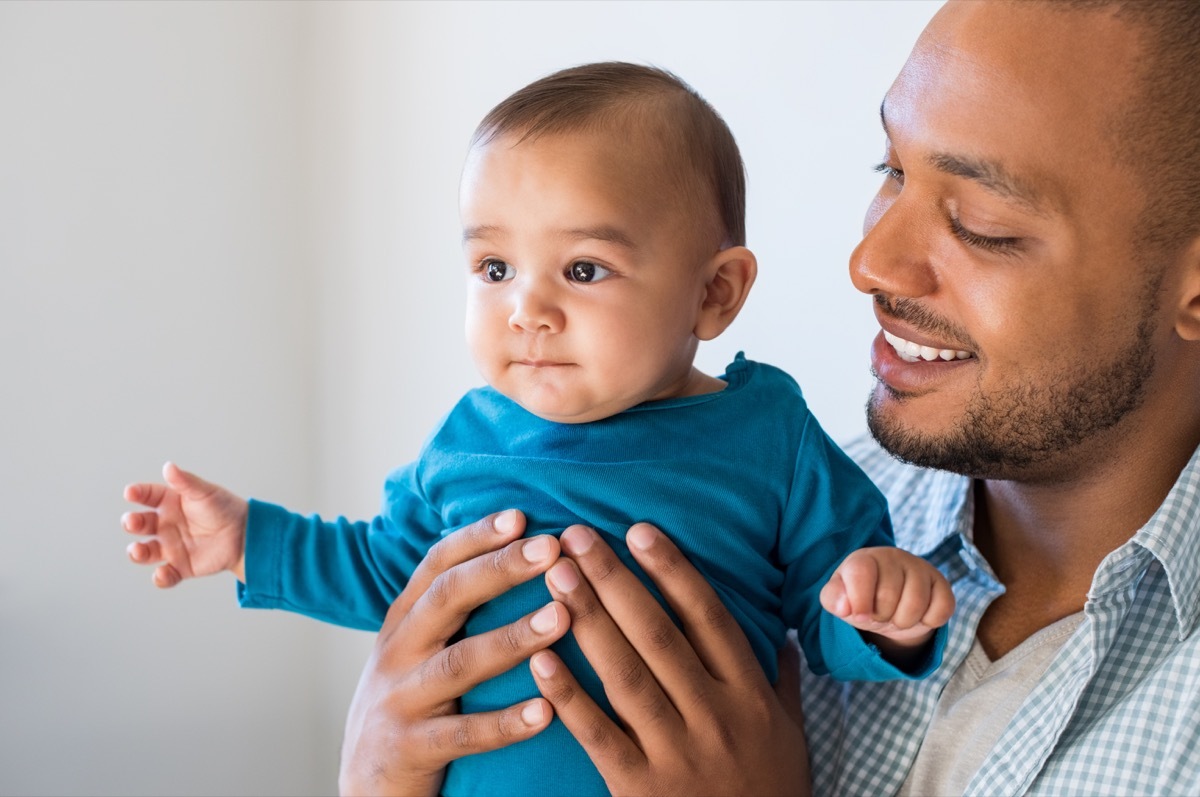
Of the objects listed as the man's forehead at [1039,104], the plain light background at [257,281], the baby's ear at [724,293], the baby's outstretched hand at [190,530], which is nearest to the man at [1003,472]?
the man's forehead at [1039,104]

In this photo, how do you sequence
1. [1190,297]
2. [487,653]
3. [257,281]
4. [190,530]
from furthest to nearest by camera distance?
[257,281] → [190,530] → [1190,297] → [487,653]

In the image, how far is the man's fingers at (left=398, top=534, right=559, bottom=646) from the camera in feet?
4.44

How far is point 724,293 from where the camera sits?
149 centimetres

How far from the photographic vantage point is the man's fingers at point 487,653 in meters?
1.34

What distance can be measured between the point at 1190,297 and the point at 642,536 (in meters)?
0.74

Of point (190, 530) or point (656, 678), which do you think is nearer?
point (656, 678)

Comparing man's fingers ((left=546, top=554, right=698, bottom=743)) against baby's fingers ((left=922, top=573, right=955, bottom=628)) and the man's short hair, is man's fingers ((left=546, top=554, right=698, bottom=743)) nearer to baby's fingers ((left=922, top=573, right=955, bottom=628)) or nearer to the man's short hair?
baby's fingers ((left=922, top=573, right=955, bottom=628))

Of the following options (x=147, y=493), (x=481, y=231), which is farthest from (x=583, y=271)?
(x=147, y=493)

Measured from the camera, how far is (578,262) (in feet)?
4.48

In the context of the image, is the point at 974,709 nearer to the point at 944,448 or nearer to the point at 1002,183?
the point at 944,448

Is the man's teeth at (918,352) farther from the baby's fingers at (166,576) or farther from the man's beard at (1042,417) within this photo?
the baby's fingers at (166,576)

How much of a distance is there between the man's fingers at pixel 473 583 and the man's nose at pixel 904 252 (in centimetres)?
51

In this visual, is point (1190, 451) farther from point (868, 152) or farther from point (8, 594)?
point (8, 594)

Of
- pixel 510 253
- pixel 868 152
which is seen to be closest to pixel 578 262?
pixel 510 253
